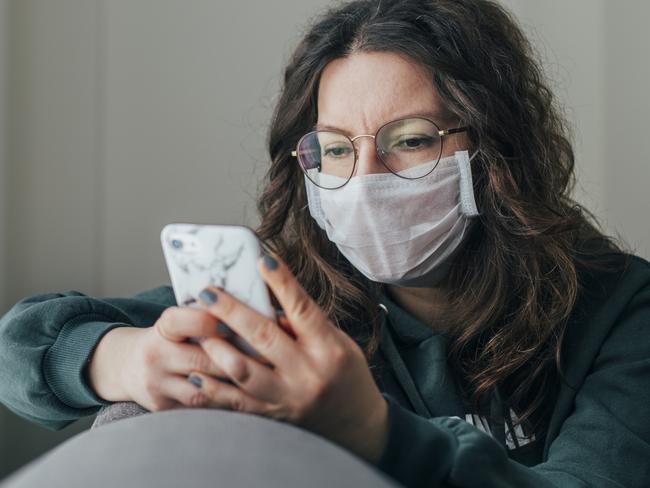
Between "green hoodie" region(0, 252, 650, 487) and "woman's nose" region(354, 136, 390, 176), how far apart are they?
257mm

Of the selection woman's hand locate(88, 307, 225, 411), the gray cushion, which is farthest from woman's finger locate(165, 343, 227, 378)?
the gray cushion

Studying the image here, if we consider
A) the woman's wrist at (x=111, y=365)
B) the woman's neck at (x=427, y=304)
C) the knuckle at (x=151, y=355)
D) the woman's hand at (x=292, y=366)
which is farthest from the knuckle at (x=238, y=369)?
the woman's neck at (x=427, y=304)

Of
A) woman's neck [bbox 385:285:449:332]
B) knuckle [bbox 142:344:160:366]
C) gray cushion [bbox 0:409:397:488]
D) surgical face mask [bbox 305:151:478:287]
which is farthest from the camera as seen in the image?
woman's neck [bbox 385:285:449:332]

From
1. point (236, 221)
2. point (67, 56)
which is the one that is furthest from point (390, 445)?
point (67, 56)

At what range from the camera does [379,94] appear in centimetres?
133

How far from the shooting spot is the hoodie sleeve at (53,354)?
1.14m

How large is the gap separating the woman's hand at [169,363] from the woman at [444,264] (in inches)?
3.2

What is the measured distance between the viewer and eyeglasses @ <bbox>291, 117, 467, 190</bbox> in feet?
4.33

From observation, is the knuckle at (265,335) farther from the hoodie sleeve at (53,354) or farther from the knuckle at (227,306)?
the hoodie sleeve at (53,354)

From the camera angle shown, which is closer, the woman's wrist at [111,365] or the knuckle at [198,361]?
the knuckle at [198,361]

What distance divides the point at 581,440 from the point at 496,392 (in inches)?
7.7

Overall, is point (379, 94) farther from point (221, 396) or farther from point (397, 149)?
point (221, 396)

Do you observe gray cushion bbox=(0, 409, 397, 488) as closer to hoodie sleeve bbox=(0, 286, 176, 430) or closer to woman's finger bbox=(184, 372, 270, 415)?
woman's finger bbox=(184, 372, 270, 415)

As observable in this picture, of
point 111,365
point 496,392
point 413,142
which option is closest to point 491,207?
point 413,142
